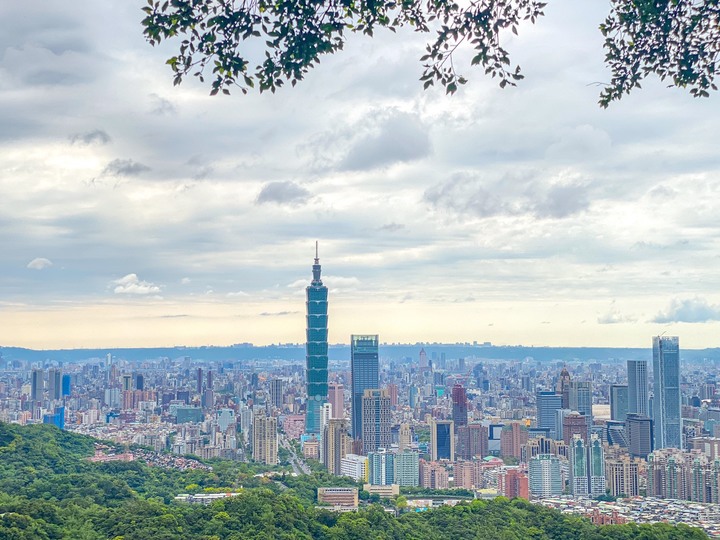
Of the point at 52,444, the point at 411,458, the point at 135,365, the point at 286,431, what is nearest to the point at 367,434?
the point at 286,431

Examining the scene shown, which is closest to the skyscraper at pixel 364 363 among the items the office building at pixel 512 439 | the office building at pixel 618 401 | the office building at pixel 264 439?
the office building at pixel 618 401

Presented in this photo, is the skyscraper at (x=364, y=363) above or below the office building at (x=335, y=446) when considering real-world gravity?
above

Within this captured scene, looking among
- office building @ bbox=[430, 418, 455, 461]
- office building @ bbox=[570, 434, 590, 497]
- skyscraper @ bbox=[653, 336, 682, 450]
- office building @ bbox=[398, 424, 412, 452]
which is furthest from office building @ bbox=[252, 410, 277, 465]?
skyscraper @ bbox=[653, 336, 682, 450]

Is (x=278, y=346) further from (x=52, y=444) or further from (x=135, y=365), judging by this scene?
(x=52, y=444)

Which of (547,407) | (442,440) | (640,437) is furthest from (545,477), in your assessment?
(547,407)

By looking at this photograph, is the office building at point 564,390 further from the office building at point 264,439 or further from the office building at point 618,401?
the office building at point 264,439
